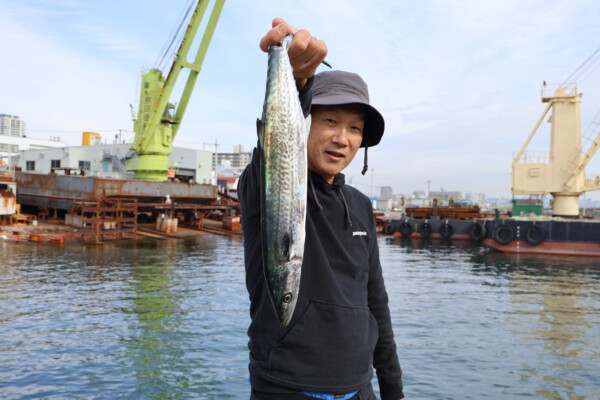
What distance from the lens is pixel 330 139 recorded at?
7.49ft

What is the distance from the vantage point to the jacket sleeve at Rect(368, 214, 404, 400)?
104 inches

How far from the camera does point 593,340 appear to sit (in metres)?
10.0

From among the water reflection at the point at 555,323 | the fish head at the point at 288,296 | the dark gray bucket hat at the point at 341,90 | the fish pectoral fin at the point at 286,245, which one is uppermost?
the dark gray bucket hat at the point at 341,90

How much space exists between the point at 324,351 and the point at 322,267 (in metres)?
0.38

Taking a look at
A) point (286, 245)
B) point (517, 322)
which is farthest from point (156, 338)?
point (517, 322)

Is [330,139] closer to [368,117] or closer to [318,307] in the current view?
[368,117]

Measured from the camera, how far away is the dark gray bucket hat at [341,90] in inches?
87.2

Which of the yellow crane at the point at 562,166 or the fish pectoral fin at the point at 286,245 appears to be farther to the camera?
the yellow crane at the point at 562,166

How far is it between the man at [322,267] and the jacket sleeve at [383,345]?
0.44 feet

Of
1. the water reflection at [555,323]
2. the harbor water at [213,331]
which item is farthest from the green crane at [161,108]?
the water reflection at [555,323]

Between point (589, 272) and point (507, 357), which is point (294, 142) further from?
point (589, 272)

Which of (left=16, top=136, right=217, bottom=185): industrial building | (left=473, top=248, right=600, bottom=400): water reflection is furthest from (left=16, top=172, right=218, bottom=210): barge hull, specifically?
(left=473, top=248, right=600, bottom=400): water reflection

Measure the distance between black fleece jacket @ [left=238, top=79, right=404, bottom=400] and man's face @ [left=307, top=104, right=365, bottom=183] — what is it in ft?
0.28

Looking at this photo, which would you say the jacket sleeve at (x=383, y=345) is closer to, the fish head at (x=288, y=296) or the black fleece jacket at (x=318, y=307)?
the black fleece jacket at (x=318, y=307)
